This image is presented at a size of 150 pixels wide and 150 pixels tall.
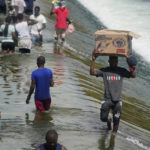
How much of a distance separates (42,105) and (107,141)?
177 cm

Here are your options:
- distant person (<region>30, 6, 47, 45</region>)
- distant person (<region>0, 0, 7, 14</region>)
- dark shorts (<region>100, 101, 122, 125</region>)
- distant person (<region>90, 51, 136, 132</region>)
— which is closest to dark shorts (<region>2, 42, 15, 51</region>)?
distant person (<region>30, 6, 47, 45</region>)

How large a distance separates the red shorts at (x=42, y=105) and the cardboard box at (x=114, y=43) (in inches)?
68.4

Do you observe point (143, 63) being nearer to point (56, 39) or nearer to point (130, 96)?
point (56, 39)

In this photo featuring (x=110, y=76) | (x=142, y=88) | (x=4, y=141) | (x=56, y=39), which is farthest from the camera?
(x=56, y=39)

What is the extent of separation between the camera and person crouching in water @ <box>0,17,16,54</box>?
57.2 ft

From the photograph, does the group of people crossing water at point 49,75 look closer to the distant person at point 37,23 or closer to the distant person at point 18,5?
the distant person at point 37,23

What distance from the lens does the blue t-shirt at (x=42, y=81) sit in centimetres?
1037

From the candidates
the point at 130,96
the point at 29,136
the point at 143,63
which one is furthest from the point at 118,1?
the point at 29,136

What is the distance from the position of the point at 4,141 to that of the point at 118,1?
131 feet

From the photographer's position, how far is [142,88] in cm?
1933

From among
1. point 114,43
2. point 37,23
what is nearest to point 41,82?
point 114,43

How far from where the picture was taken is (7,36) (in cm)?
1761

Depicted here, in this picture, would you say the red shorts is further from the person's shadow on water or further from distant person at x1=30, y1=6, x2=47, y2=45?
distant person at x1=30, y1=6, x2=47, y2=45

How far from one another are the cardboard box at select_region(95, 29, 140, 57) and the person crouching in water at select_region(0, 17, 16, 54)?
8.11m
